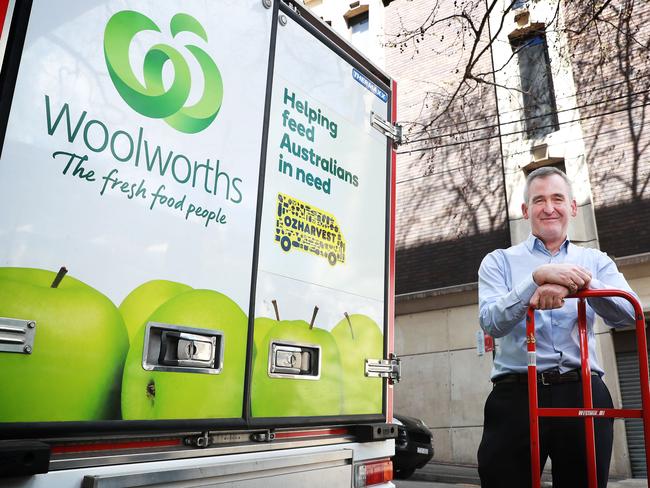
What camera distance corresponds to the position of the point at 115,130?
1.90m

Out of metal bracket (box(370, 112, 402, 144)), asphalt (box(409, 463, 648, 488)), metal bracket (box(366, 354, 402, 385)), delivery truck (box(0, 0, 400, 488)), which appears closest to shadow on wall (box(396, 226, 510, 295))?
asphalt (box(409, 463, 648, 488))

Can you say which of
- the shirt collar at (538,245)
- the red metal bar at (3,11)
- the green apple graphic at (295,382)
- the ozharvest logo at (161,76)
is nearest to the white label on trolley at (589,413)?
the shirt collar at (538,245)

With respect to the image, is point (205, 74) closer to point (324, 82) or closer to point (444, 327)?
point (324, 82)

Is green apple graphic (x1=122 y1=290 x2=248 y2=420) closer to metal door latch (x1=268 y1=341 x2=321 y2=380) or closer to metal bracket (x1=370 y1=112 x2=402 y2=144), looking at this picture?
metal door latch (x1=268 y1=341 x2=321 y2=380)

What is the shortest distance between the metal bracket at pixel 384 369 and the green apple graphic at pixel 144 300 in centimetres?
120

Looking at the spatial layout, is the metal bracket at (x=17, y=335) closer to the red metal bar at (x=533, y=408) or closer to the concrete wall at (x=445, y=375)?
the red metal bar at (x=533, y=408)

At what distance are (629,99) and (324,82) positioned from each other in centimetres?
968

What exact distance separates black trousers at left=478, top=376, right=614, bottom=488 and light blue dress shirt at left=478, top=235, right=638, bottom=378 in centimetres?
11

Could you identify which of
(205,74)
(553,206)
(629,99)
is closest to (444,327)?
(629,99)

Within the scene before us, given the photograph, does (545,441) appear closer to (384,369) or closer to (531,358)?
(531,358)

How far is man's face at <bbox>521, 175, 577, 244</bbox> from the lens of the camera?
264 centimetres

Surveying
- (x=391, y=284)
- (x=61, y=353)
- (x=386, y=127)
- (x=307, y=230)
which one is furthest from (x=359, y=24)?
(x=61, y=353)

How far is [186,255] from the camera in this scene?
80.6 inches

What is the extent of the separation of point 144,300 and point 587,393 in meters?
1.76
